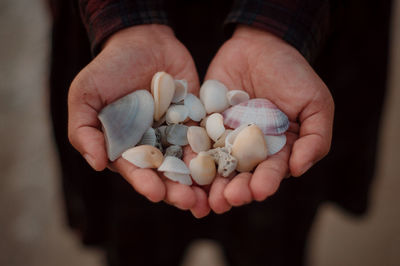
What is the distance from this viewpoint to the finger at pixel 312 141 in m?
0.74

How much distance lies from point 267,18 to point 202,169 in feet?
1.63

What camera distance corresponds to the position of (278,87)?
0.90 metres

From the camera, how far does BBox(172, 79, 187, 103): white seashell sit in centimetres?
96

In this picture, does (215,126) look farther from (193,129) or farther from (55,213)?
(55,213)

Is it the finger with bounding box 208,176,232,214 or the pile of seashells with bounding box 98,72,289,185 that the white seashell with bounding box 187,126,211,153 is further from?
the finger with bounding box 208,176,232,214

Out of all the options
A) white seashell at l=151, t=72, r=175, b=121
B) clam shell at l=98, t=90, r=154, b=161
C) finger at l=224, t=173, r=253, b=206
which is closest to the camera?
finger at l=224, t=173, r=253, b=206

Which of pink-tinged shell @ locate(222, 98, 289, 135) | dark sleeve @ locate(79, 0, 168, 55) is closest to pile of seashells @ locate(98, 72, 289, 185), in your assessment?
pink-tinged shell @ locate(222, 98, 289, 135)

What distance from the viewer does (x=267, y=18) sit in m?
0.97

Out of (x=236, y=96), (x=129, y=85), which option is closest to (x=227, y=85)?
(x=236, y=96)

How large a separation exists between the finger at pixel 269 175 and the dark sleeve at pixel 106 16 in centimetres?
56

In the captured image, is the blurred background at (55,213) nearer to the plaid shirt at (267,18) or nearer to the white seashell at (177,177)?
the plaid shirt at (267,18)

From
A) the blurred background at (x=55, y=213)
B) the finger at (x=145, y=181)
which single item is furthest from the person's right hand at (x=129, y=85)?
the blurred background at (x=55, y=213)

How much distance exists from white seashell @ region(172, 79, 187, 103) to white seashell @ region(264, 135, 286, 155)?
10.5 inches

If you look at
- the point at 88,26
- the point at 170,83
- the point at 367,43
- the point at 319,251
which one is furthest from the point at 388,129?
the point at 88,26
